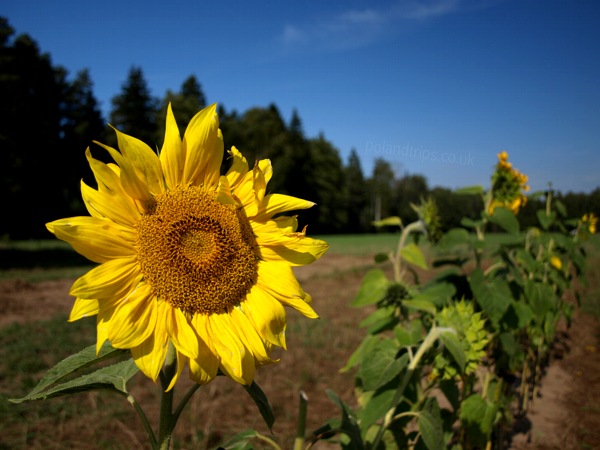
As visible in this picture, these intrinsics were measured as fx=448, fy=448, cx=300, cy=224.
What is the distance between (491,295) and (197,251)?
6.50 feet

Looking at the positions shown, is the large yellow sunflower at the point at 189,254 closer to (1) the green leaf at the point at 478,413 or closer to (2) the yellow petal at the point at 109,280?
(2) the yellow petal at the point at 109,280

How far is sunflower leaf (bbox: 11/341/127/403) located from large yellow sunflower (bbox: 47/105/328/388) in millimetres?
60

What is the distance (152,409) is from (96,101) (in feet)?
86.6

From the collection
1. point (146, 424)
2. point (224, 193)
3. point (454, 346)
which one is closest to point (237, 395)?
point (454, 346)

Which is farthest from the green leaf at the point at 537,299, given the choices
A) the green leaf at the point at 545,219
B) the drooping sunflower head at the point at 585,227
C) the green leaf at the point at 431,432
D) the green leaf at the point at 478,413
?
the drooping sunflower head at the point at 585,227

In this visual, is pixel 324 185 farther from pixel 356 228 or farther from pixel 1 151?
pixel 1 151

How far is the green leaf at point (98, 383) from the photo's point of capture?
870mm

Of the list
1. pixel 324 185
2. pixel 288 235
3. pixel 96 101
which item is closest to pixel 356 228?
pixel 324 185

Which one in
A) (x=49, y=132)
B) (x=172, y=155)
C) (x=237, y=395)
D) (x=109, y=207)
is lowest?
(x=237, y=395)

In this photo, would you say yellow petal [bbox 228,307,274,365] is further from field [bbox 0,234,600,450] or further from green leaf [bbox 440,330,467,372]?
field [bbox 0,234,600,450]

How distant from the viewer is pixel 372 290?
7.57ft

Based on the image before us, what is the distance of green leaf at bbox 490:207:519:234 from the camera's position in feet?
8.97

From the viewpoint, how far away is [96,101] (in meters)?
26.3

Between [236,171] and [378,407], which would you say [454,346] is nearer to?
[378,407]
